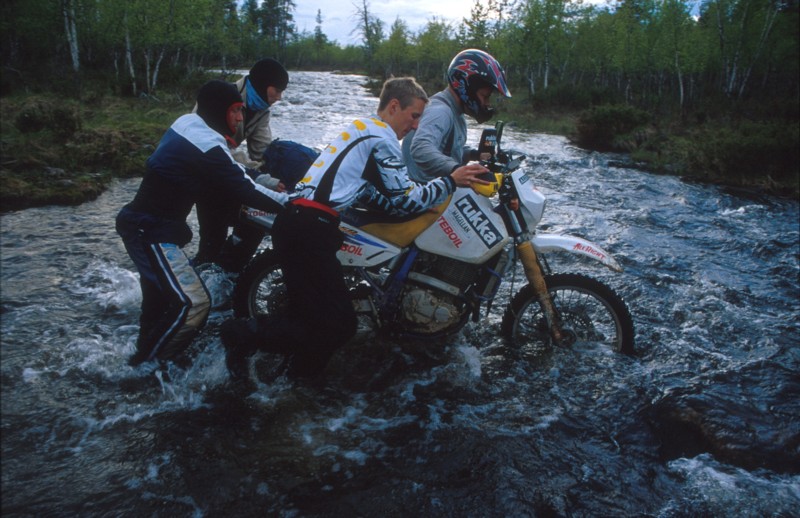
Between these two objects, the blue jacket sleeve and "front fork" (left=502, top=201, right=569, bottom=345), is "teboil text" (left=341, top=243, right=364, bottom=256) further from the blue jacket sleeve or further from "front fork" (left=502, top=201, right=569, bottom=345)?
"front fork" (left=502, top=201, right=569, bottom=345)

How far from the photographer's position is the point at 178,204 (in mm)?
3852

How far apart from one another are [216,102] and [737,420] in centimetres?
465

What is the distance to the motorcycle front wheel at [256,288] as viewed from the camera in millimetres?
4645

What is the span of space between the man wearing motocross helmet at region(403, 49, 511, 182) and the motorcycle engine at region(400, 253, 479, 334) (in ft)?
2.55

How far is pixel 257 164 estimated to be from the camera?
5.89 metres

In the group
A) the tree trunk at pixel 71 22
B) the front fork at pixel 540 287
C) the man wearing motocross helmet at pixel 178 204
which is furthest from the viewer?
the tree trunk at pixel 71 22

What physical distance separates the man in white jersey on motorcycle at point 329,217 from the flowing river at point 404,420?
0.51 meters

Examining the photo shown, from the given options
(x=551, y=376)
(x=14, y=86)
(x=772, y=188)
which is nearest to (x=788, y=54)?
(x=772, y=188)

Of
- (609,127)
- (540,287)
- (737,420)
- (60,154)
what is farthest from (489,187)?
(609,127)

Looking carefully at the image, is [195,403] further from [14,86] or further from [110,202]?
[14,86]

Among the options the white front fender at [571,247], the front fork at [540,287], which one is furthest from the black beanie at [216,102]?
the white front fender at [571,247]

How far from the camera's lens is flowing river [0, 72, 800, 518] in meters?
3.02

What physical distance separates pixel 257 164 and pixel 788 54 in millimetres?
44593

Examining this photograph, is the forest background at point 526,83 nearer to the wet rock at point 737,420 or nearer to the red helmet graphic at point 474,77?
the red helmet graphic at point 474,77
